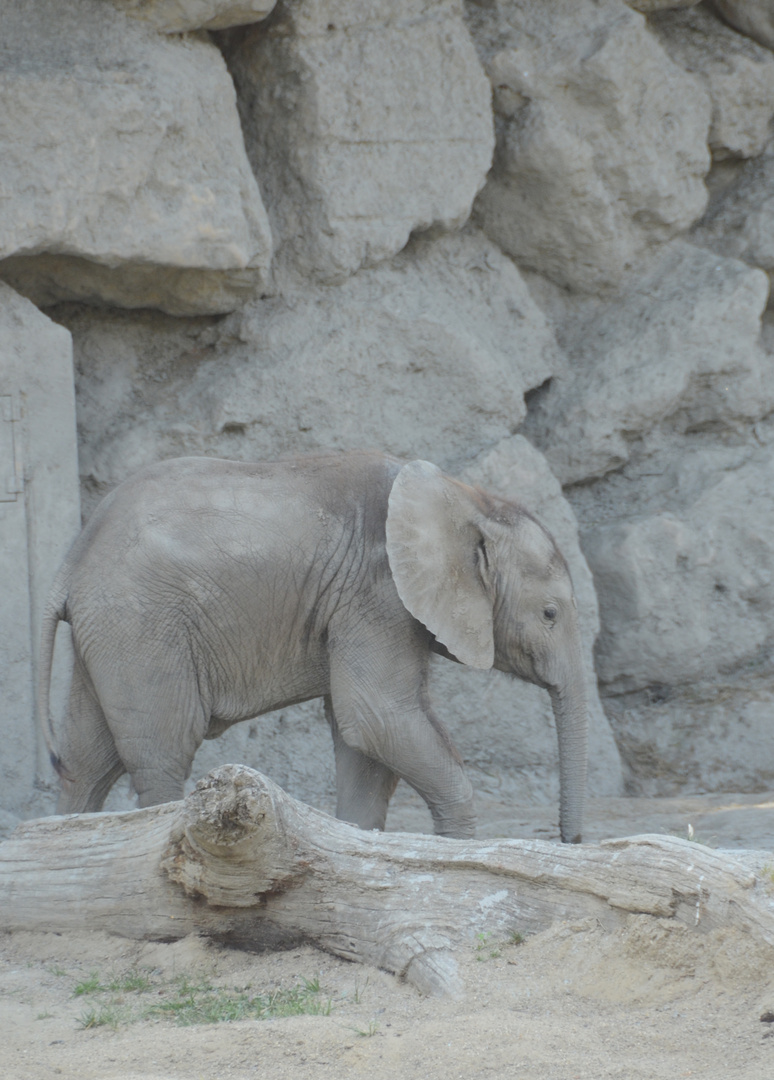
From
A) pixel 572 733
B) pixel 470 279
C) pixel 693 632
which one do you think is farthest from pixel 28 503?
pixel 693 632

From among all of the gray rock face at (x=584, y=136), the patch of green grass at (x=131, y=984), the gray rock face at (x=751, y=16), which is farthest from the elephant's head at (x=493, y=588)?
the gray rock face at (x=751, y=16)

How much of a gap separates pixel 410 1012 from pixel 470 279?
17.5ft

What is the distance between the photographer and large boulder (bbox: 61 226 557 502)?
6961mm

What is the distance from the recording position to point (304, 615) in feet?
16.9

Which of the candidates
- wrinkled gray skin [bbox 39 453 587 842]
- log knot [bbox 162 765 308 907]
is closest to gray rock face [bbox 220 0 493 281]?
wrinkled gray skin [bbox 39 453 587 842]

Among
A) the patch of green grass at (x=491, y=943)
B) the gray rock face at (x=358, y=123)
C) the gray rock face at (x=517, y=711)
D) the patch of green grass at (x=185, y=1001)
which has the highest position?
the gray rock face at (x=358, y=123)

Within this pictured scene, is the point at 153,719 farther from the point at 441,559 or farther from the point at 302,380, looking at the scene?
the point at 302,380

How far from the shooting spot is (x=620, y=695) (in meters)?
7.89

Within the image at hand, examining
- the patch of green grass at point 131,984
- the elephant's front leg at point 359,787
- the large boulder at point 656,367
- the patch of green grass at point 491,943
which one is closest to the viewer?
the patch of green grass at point 491,943

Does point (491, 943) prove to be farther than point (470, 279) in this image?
No

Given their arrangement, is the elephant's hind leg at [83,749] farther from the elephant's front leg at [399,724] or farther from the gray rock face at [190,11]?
the gray rock face at [190,11]

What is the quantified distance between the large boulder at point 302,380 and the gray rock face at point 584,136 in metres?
0.87

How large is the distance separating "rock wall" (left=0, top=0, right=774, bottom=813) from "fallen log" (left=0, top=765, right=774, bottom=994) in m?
2.30

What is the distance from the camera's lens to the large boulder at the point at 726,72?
8094 mm
